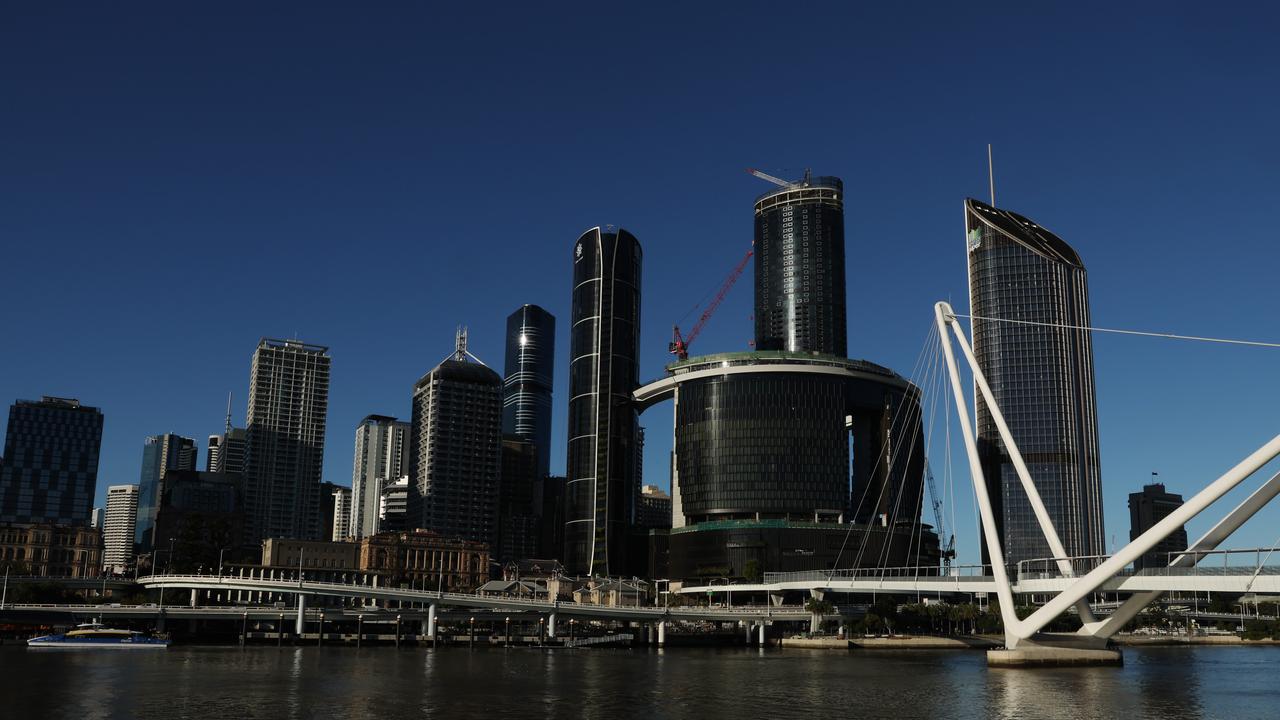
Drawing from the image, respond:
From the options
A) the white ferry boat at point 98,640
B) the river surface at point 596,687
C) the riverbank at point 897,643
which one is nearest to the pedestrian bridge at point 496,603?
the riverbank at point 897,643

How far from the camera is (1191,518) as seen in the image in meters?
81.9

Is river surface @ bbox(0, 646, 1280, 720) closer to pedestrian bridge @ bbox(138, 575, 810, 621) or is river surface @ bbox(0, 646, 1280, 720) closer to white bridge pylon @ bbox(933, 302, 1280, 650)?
white bridge pylon @ bbox(933, 302, 1280, 650)

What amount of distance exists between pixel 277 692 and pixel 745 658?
65699 mm

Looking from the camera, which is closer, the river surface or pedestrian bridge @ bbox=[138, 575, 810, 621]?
the river surface

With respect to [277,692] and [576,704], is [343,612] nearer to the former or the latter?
[277,692]

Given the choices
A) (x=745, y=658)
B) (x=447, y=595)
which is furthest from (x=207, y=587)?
(x=745, y=658)

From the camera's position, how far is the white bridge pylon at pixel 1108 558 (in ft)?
264

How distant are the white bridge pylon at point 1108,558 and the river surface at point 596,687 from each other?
447 cm

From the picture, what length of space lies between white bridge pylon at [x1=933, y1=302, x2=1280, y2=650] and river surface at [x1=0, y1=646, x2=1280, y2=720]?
4472 mm

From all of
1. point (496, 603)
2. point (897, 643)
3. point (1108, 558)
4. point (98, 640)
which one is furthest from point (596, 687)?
point (897, 643)

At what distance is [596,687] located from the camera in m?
87.9

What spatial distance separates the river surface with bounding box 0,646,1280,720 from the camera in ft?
231

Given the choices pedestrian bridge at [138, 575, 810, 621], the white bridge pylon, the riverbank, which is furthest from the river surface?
the riverbank

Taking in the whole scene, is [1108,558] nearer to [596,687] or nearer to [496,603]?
[596,687]
